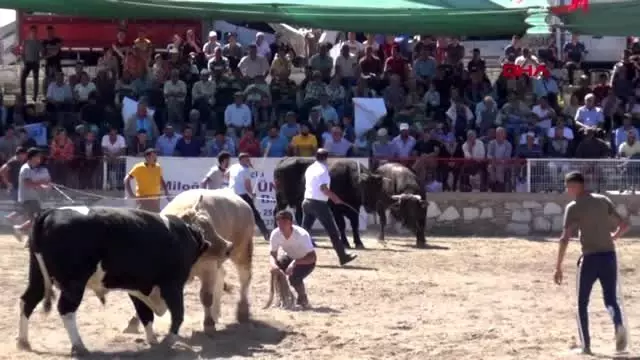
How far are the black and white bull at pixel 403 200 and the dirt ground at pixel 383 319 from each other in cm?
304

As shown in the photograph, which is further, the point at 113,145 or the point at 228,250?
the point at 113,145

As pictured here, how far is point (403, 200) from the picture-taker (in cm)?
2375

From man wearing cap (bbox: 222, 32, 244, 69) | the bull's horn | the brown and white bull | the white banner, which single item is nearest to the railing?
the white banner

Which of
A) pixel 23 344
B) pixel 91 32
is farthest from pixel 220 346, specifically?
pixel 91 32

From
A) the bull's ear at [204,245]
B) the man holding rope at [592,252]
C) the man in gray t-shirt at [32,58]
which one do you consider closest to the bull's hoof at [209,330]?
the bull's ear at [204,245]

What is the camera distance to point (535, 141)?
2645 cm

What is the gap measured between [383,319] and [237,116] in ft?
41.5

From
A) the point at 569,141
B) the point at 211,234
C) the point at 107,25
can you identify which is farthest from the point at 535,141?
the point at 211,234

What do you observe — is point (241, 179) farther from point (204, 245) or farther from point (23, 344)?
point (23, 344)

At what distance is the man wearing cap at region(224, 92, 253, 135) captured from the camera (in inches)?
1064

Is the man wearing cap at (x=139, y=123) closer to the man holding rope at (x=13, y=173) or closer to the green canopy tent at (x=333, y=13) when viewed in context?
the green canopy tent at (x=333, y=13)

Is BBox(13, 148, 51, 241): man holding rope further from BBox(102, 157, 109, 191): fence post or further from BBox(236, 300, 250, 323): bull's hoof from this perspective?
BBox(236, 300, 250, 323): bull's hoof

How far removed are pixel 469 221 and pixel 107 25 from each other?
10703 millimetres

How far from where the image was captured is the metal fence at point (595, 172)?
83.0 ft
